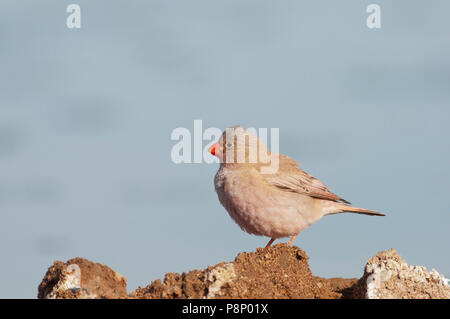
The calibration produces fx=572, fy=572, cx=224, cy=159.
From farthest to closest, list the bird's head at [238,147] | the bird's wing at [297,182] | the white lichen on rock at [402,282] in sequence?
the bird's head at [238,147], the bird's wing at [297,182], the white lichen on rock at [402,282]

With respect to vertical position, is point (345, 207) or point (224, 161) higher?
point (224, 161)

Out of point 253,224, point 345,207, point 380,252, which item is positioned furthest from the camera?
point 345,207

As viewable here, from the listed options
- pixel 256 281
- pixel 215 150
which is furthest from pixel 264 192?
pixel 256 281

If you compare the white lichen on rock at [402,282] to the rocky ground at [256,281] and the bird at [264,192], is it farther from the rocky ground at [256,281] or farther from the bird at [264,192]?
the bird at [264,192]

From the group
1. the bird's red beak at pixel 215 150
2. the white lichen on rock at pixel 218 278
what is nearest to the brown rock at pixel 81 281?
the white lichen on rock at pixel 218 278

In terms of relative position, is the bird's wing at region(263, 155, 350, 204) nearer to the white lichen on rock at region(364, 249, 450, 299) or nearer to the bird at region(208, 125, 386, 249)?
the bird at region(208, 125, 386, 249)

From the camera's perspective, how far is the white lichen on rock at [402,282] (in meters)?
7.77

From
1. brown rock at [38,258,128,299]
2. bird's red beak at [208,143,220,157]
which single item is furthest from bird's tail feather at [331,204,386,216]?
brown rock at [38,258,128,299]

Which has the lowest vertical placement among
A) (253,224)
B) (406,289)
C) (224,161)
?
(406,289)
